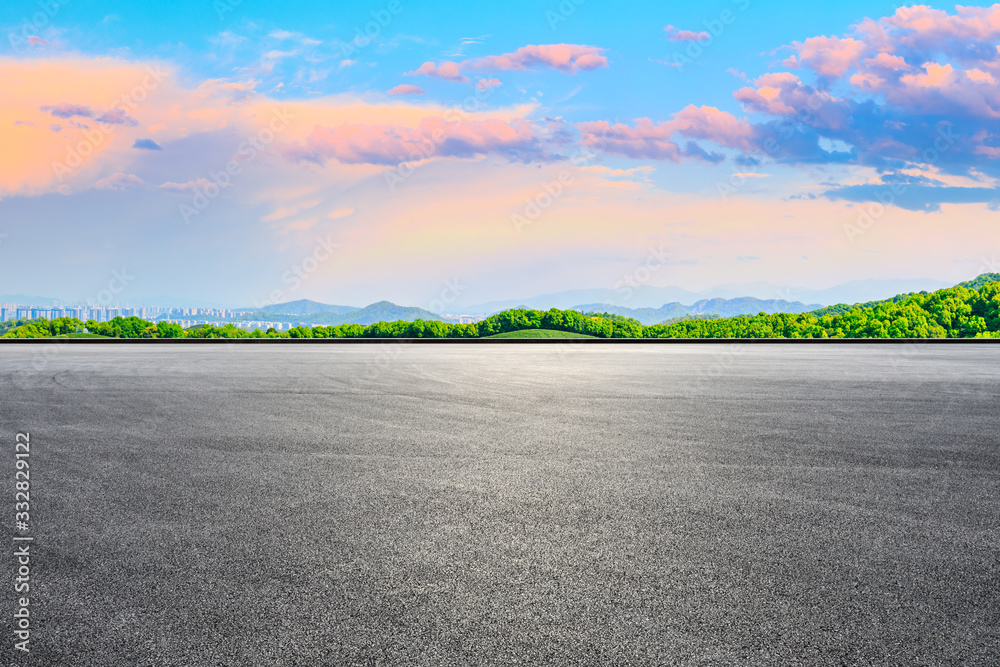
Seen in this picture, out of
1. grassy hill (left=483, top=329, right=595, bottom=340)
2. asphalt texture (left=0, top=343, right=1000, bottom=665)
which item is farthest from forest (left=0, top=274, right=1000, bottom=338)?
asphalt texture (left=0, top=343, right=1000, bottom=665)

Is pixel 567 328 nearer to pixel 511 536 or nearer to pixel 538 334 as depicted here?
pixel 538 334

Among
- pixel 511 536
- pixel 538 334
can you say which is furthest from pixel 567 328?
pixel 511 536

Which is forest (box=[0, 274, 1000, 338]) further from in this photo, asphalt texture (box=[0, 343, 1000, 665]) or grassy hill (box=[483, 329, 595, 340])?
asphalt texture (box=[0, 343, 1000, 665])

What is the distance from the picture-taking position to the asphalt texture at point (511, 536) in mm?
3281

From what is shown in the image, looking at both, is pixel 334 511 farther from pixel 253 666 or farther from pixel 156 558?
pixel 253 666

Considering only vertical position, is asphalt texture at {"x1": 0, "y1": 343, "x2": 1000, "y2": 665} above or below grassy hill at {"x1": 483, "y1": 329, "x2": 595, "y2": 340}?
below

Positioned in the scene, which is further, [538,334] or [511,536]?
[538,334]

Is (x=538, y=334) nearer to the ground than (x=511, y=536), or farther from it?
farther from it

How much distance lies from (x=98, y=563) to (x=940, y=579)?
459cm

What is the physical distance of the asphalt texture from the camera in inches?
129

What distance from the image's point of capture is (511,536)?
4.70m

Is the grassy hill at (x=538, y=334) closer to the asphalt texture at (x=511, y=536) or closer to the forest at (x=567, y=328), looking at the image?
the forest at (x=567, y=328)

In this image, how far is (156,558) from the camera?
4.32 m

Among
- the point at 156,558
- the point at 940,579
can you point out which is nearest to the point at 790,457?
the point at 940,579
